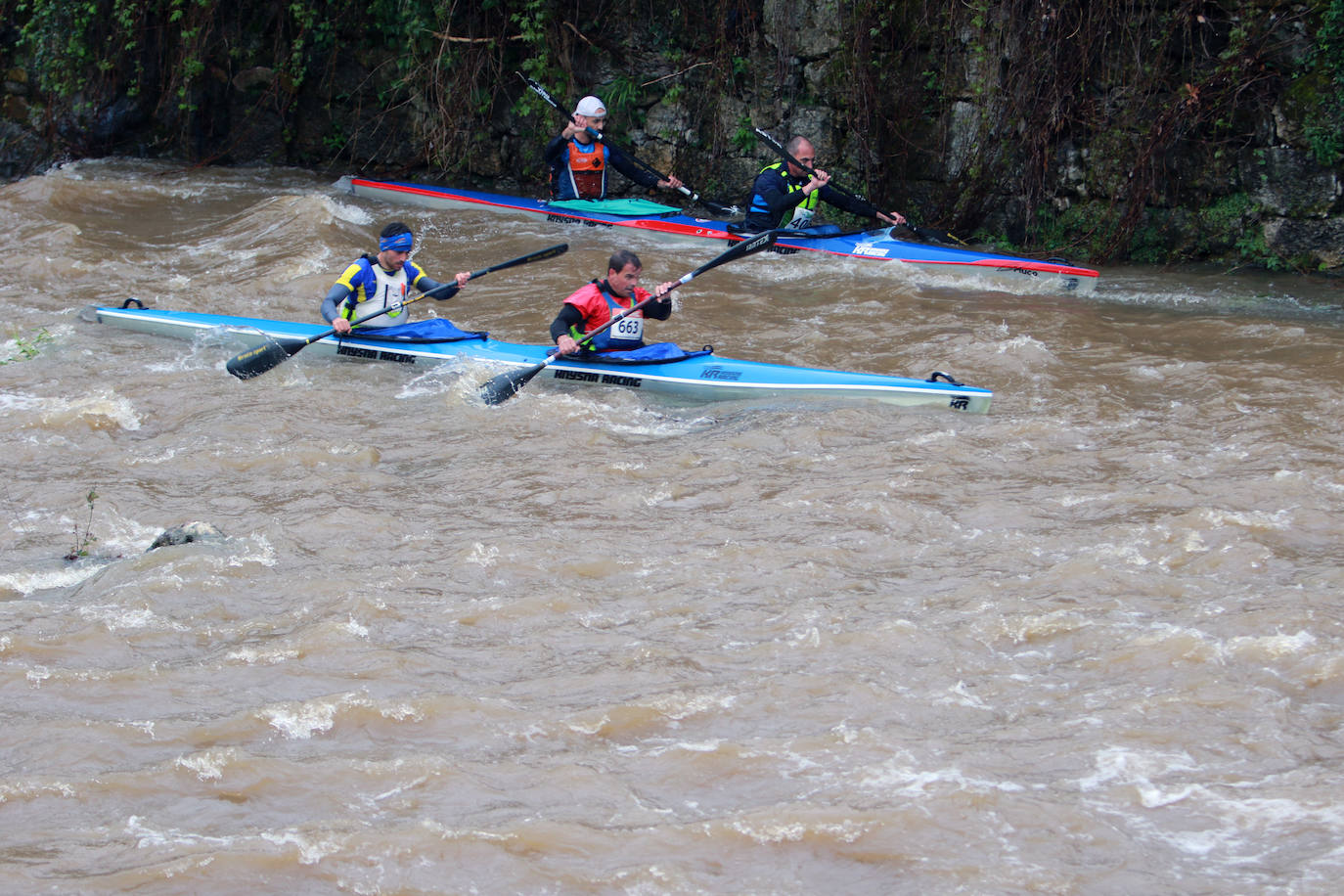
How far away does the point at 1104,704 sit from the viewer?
11.8 feet

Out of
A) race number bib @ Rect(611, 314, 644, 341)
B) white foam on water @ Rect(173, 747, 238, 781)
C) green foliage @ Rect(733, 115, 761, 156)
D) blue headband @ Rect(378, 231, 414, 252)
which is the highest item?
green foliage @ Rect(733, 115, 761, 156)

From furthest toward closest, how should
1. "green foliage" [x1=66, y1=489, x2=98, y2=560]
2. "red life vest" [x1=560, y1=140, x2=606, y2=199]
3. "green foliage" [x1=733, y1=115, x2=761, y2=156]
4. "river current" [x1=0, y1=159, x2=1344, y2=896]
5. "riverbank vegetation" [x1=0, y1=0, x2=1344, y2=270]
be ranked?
"green foliage" [x1=733, y1=115, x2=761, y2=156] → "red life vest" [x1=560, y1=140, x2=606, y2=199] → "riverbank vegetation" [x1=0, y1=0, x2=1344, y2=270] → "green foliage" [x1=66, y1=489, x2=98, y2=560] → "river current" [x1=0, y1=159, x2=1344, y2=896]

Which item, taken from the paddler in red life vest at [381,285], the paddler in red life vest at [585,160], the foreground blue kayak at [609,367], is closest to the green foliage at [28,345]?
the foreground blue kayak at [609,367]

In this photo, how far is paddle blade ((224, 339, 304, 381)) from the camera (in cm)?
684

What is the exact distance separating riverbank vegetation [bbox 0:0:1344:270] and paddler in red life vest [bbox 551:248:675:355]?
16.1 ft

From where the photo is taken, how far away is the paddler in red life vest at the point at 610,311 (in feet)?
22.4

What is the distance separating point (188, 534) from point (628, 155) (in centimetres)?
768

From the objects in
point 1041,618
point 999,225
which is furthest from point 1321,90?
point 1041,618

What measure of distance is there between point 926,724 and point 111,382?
5.23 meters

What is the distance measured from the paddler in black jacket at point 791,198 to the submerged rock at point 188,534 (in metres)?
6.41

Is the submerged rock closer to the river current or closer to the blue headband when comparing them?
the river current

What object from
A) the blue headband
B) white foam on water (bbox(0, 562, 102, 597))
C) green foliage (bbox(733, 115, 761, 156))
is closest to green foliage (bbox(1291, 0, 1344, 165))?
green foliage (bbox(733, 115, 761, 156))

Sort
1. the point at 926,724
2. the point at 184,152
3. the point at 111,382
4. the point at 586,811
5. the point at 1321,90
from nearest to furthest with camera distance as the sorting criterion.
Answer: the point at 586,811
the point at 926,724
the point at 111,382
the point at 1321,90
the point at 184,152

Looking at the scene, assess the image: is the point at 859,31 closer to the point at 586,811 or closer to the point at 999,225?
the point at 999,225
